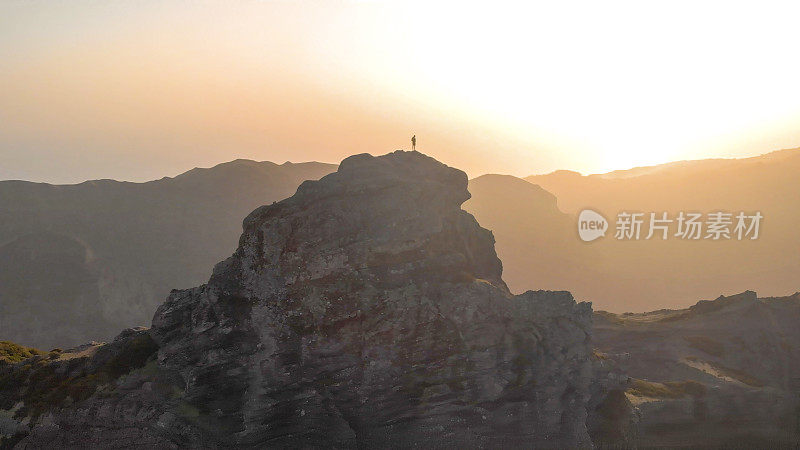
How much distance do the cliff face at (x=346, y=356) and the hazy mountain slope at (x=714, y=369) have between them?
47.0 ft

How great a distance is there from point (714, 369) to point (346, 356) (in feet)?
183

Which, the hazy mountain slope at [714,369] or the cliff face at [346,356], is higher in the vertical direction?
the cliff face at [346,356]

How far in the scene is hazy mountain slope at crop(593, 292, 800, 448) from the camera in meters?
58.7

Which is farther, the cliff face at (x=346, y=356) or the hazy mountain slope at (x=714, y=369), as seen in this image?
the hazy mountain slope at (x=714, y=369)

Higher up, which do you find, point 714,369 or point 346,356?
point 346,356

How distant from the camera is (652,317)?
3898 inches

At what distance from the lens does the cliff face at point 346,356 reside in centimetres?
4797

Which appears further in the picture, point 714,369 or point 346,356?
point 714,369

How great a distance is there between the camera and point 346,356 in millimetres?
49500

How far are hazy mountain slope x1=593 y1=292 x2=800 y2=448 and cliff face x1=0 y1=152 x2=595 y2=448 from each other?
47.0 feet

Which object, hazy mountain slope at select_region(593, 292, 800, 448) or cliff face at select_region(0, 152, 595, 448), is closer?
cliff face at select_region(0, 152, 595, 448)

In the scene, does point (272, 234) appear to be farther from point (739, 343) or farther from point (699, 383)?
point (739, 343)

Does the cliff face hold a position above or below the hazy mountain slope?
above

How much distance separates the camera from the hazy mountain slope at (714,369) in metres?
58.7
